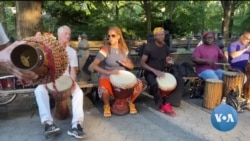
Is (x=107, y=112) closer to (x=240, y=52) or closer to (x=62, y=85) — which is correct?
(x=62, y=85)

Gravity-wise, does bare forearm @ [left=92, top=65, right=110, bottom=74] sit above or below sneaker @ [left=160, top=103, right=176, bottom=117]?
above

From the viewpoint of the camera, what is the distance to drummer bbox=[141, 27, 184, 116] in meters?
5.27

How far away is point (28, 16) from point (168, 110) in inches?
158

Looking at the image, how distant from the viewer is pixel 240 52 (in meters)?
5.83

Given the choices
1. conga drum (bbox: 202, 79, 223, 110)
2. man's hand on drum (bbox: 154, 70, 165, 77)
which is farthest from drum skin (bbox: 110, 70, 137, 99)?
conga drum (bbox: 202, 79, 223, 110)

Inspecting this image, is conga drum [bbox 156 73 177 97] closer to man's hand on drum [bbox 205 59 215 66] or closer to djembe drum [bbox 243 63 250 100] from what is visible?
man's hand on drum [bbox 205 59 215 66]

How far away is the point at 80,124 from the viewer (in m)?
4.16

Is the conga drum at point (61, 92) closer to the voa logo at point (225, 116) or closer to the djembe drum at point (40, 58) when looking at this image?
the voa logo at point (225, 116)

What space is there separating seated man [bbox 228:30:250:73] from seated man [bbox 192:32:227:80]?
0.81ft

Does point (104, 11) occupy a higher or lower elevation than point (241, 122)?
higher

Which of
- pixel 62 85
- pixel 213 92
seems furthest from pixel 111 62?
pixel 213 92

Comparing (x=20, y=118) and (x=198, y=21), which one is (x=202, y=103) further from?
(x=198, y=21)

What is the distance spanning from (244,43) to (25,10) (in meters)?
4.73

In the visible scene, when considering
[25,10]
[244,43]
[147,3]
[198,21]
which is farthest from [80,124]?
[198,21]
